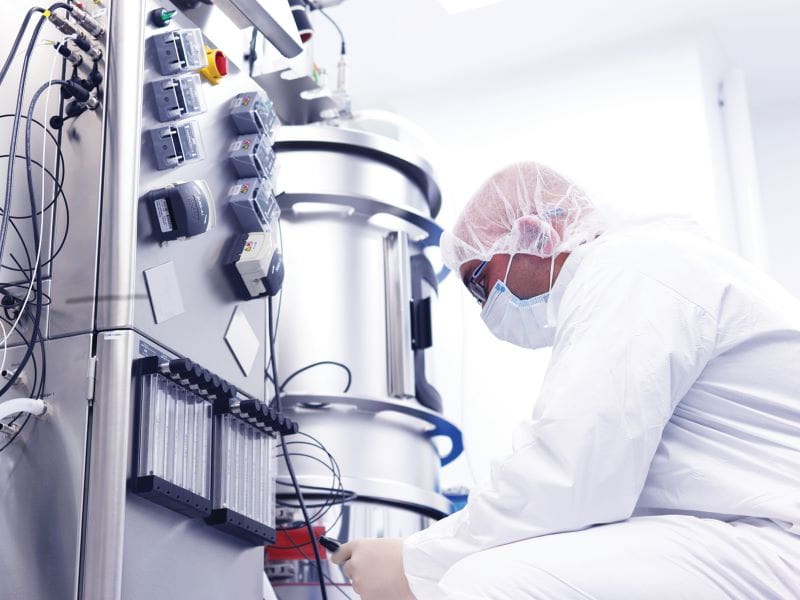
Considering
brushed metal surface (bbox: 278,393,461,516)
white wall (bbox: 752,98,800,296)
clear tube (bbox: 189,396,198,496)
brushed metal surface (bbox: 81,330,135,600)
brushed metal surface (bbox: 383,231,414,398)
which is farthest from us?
white wall (bbox: 752,98,800,296)

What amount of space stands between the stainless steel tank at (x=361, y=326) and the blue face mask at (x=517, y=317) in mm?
408

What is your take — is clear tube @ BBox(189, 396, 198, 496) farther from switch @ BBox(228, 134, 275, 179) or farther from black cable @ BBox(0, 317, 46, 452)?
switch @ BBox(228, 134, 275, 179)

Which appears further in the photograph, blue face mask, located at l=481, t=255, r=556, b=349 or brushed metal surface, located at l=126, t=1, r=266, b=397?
blue face mask, located at l=481, t=255, r=556, b=349

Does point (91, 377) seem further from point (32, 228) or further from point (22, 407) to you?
point (32, 228)

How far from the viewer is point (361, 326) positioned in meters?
2.21

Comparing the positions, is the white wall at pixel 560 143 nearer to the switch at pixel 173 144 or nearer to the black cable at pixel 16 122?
the switch at pixel 173 144

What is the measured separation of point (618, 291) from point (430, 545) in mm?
446

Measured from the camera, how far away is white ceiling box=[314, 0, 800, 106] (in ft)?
10.9

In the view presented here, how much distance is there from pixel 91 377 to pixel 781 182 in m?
2.94

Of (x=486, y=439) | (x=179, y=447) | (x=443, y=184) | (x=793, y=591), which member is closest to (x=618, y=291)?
(x=793, y=591)

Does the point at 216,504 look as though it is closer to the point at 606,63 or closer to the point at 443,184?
the point at 443,184

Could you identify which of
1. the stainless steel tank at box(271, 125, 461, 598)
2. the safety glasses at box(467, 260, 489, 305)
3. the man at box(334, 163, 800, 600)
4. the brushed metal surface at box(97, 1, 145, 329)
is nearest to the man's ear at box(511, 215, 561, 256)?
the safety glasses at box(467, 260, 489, 305)

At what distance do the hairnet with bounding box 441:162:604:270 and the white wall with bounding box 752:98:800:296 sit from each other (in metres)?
1.84

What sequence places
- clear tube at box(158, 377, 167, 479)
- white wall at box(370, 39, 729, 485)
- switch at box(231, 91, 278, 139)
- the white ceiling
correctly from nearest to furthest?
clear tube at box(158, 377, 167, 479) → switch at box(231, 91, 278, 139) → white wall at box(370, 39, 729, 485) → the white ceiling
